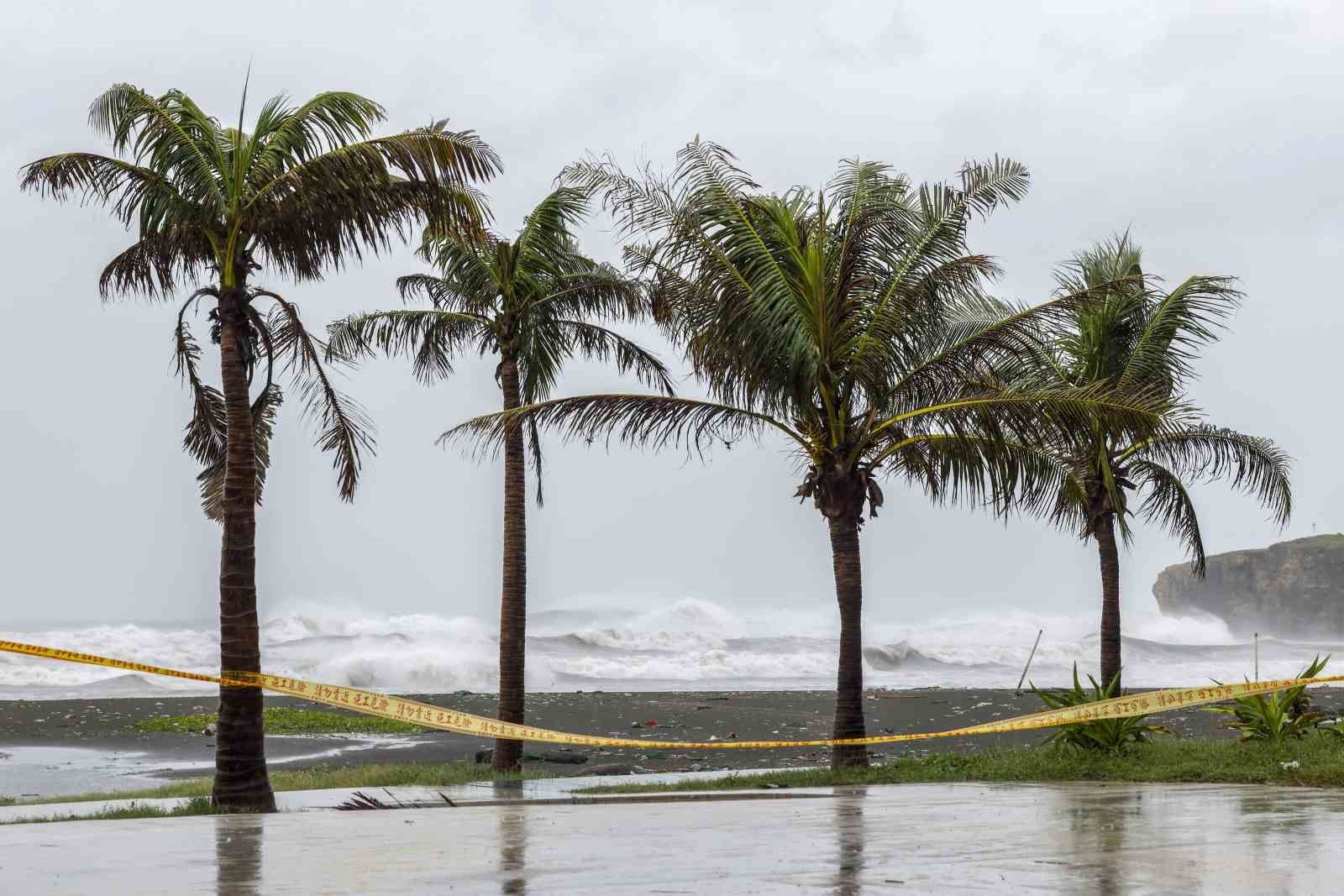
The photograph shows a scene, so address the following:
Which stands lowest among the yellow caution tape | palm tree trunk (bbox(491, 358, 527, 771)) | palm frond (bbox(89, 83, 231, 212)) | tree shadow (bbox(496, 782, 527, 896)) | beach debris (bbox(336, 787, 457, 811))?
beach debris (bbox(336, 787, 457, 811))

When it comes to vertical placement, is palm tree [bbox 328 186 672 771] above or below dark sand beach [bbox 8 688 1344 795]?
above

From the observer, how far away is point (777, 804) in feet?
36.8

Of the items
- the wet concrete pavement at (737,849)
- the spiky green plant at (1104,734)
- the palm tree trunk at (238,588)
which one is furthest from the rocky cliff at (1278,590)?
the wet concrete pavement at (737,849)

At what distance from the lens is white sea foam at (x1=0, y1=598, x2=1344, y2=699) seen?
43.9 m

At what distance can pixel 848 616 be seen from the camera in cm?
1684

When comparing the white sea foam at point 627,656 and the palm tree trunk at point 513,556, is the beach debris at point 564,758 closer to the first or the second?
the palm tree trunk at point 513,556

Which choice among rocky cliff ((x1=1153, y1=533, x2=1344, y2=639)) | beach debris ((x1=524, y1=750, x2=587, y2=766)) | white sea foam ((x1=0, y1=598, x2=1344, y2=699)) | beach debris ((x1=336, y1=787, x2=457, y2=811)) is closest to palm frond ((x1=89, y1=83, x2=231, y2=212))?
beach debris ((x1=336, y1=787, x2=457, y2=811))

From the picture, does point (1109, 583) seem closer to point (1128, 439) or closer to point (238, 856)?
point (1128, 439)

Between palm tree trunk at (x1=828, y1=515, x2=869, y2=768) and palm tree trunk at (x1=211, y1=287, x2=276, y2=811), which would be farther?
palm tree trunk at (x1=828, y1=515, x2=869, y2=768)

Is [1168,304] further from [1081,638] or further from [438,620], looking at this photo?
[1081,638]

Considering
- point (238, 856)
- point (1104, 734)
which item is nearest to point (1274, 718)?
point (1104, 734)

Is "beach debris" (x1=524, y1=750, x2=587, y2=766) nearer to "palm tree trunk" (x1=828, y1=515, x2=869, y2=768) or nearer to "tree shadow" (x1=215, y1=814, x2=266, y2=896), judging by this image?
"palm tree trunk" (x1=828, y1=515, x2=869, y2=768)

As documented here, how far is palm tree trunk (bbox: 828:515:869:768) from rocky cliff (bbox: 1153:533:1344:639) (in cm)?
9171

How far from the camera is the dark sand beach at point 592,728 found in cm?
2141
